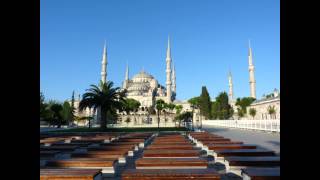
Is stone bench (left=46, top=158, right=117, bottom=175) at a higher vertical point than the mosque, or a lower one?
lower

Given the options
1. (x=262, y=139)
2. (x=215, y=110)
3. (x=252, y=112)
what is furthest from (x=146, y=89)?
(x=262, y=139)

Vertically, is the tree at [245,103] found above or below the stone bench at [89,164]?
above

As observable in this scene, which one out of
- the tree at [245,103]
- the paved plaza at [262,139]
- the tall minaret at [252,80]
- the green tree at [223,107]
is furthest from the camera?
the tree at [245,103]

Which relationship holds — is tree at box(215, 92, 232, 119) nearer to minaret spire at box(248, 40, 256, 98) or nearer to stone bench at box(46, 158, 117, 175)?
minaret spire at box(248, 40, 256, 98)

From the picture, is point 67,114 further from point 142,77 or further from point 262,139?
point 142,77

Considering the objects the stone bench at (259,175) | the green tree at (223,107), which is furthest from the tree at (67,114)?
the stone bench at (259,175)

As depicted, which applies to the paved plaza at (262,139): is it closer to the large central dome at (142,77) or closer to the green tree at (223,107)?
the green tree at (223,107)

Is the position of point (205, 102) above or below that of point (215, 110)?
above

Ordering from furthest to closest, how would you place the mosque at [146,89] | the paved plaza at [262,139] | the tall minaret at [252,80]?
the mosque at [146,89] → the tall minaret at [252,80] → the paved plaza at [262,139]

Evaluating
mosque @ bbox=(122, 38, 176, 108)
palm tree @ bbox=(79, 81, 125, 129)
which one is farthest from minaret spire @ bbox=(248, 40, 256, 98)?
palm tree @ bbox=(79, 81, 125, 129)
